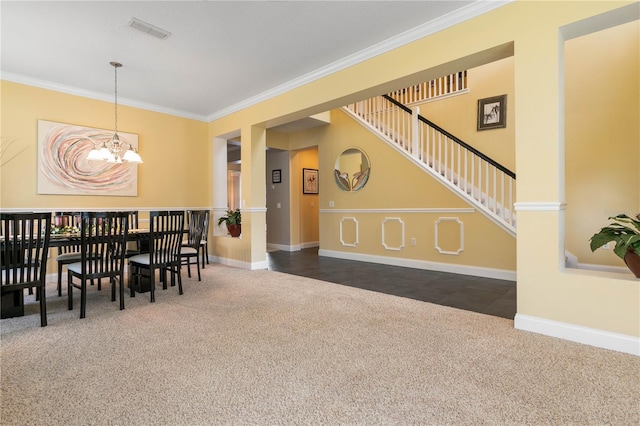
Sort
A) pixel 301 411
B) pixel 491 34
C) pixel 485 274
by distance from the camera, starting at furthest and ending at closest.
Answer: pixel 485 274, pixel 491 34, pixel 301 411

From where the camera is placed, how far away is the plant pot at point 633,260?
2223 millimetres

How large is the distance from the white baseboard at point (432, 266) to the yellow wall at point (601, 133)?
116 cm

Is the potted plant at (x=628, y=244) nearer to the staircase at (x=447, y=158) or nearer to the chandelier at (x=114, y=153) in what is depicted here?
the staircase at (x=447, y=158)

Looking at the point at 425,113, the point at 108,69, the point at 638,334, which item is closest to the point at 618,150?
the point at 425,113

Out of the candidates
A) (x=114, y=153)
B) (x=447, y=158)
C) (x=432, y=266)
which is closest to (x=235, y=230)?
(x=114, y=153)

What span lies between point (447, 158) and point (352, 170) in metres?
1.79

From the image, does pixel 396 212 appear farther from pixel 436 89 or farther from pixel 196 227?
pixel 196 227

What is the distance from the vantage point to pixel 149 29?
3.06 meters

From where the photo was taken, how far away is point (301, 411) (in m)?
1.51

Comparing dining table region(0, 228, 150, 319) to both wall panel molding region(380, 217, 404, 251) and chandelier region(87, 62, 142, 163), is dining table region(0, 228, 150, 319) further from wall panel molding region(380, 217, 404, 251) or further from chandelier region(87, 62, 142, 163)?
wall panel molding region(380, 217, 404, 251)

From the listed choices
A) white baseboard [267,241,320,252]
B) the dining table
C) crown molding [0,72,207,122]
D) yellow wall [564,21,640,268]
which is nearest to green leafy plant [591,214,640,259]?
yellow wall [564,21,640,268]

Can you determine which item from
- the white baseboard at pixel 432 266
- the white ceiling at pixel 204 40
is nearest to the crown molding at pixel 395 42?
the white ceiling at pixel 204 40

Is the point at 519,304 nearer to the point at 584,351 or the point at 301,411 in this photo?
the point at 584,351

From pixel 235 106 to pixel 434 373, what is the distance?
4.92 metres
